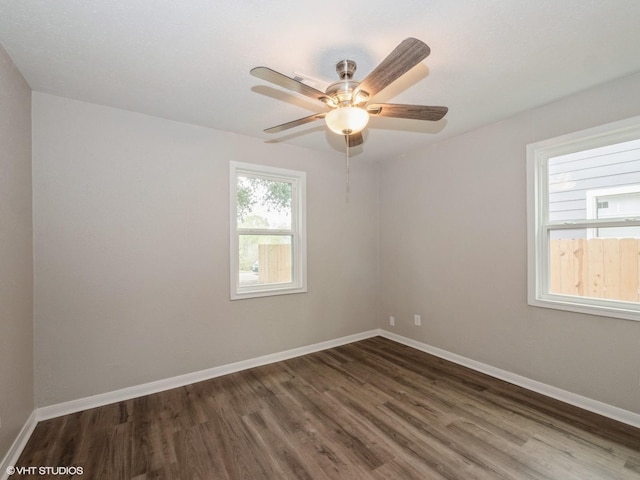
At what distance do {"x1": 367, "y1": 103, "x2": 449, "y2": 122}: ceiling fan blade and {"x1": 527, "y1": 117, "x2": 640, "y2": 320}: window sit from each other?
4.67 feet

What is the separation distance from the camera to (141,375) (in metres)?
2.67

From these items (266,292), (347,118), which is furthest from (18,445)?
(347,118)

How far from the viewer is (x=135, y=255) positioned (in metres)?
2.65

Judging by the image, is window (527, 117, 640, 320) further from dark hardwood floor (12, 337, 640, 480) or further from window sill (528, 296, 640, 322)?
dark hardwood floor (12, 337, 640, 480)

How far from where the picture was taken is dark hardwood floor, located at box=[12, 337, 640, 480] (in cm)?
177

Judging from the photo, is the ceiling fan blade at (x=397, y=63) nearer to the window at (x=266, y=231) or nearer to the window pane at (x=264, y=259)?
the window at (x=266, y=231)

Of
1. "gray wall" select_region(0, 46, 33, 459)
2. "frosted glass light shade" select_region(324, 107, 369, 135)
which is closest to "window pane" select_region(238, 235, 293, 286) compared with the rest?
"gray wall" select_region(0, 46, 33, 459)

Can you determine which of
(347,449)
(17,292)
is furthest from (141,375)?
(347,449)

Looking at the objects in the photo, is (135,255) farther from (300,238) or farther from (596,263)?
(596,263)

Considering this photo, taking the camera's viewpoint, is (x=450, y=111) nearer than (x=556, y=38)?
No

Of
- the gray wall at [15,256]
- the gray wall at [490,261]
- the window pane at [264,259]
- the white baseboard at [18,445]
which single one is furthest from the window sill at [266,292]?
the white baseboard at [18,445]

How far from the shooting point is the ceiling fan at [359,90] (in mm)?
1396

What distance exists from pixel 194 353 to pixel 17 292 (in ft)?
4.83

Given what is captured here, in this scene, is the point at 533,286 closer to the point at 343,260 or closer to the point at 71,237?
the point at 343,260
